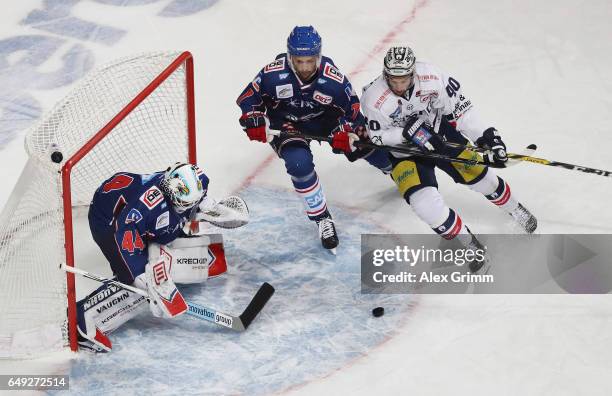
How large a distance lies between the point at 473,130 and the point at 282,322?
1294 mm

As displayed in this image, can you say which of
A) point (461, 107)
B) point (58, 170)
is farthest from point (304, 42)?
point (58, 170)

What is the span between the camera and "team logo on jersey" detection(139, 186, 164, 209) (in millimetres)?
5066

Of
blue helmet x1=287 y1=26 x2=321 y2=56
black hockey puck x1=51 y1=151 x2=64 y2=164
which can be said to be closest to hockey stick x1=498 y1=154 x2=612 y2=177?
blue helmet x1=287 y1=26 x2=321 y2=56

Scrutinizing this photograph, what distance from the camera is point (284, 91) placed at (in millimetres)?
5660

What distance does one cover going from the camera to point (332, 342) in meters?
5.12

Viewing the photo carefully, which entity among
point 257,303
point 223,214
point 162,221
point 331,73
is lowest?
point 257,303

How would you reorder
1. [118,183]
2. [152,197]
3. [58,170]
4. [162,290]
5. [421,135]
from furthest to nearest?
[421,135] < [118,183] < [152,197] < [162,290] < [58,170]

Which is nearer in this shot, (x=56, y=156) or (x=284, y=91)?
(x=56, y=156)

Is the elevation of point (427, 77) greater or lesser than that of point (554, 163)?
greater

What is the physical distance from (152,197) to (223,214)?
474 millimetres

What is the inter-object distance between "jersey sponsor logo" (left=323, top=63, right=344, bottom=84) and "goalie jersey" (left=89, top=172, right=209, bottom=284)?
2.72 feet

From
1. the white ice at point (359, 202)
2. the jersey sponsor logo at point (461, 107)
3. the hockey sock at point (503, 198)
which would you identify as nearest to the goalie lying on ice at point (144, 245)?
the white ice at point (359, 202)

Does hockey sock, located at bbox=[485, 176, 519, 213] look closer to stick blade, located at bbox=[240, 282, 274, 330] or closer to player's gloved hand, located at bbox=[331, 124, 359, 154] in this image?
player's gloved hand, located at bbox=[331, 124, 359, 154]

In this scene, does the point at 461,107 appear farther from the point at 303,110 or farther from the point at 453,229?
the point at 303,110
